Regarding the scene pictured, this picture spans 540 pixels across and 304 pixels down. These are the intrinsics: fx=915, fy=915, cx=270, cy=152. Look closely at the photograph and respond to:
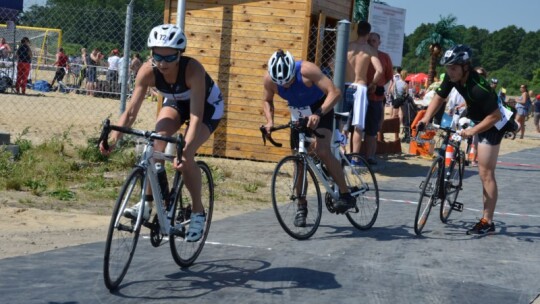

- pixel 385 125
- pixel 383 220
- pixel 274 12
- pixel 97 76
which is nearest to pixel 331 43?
pixel 274 12

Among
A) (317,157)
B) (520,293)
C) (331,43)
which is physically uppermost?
(331,43)

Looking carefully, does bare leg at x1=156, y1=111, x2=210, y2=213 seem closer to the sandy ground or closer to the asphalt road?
the asphalt road

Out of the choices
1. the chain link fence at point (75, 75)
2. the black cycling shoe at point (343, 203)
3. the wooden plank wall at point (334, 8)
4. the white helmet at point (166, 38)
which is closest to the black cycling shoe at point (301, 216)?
the black cycling shoe at point (343, 203)

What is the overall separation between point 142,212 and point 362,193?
3580 millimetres

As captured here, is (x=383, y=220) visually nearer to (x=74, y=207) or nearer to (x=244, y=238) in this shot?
(x=244, y=238)

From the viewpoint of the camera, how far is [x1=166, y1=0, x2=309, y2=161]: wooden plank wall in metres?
14.3

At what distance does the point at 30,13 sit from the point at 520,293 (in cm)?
1391

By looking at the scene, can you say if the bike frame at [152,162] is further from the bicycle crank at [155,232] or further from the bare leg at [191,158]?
the bare leg at [191,158]

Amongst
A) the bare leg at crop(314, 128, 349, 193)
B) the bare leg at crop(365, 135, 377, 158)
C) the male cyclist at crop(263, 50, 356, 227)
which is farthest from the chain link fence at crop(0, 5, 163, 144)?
the bare leg at crop(314, 128, 349, 193)

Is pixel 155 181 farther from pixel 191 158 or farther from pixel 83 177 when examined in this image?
pixel 83 177

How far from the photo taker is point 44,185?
10.5 metres

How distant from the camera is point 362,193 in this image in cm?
923

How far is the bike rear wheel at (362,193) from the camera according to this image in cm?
913

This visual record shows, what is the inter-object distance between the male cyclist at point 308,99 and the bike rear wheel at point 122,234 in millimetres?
2308
